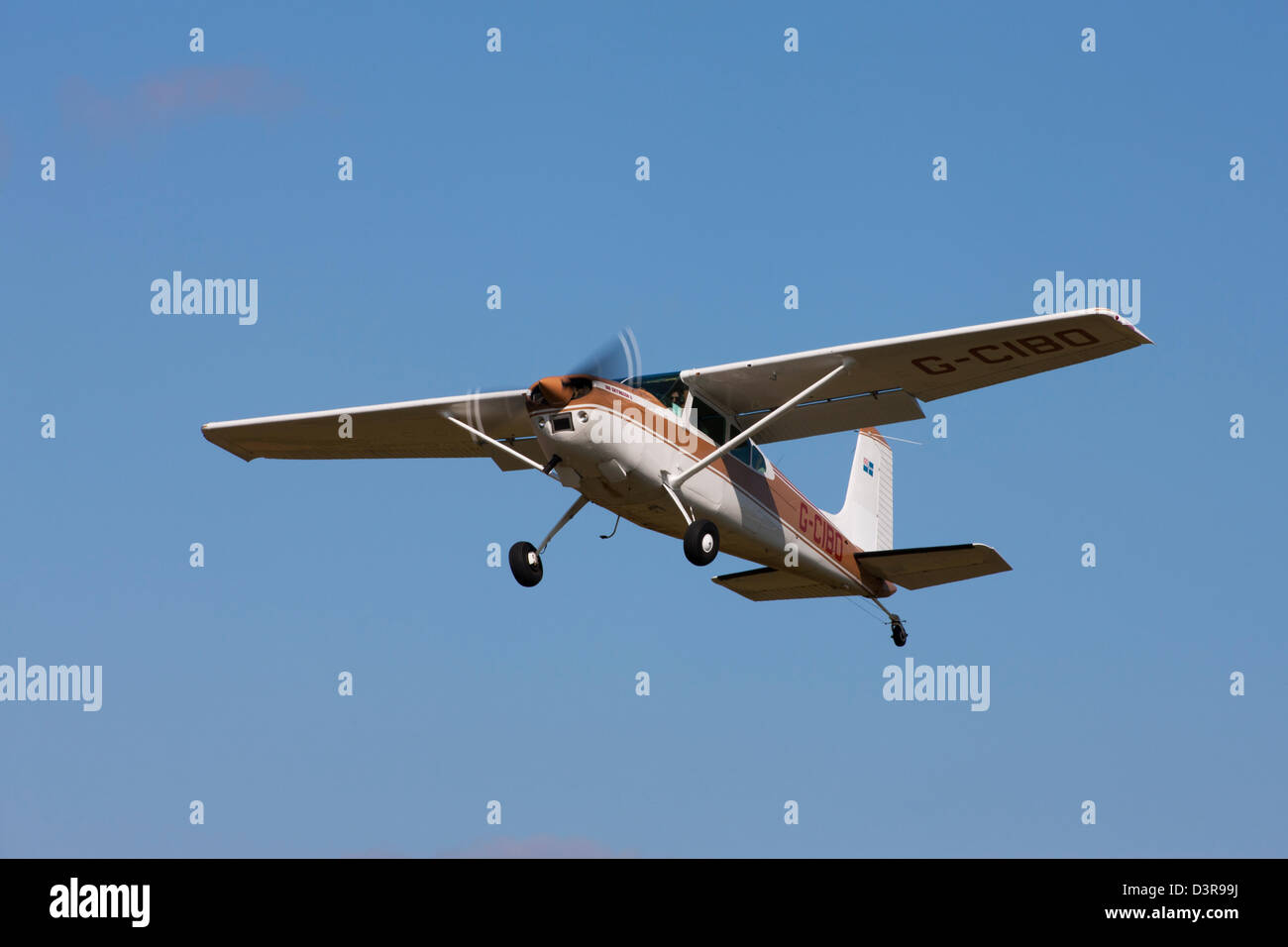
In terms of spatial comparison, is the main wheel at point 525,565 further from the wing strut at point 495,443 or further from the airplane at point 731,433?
the wing strut at point 495,443

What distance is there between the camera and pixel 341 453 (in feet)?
74.3

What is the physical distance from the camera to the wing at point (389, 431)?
20797 millimetres

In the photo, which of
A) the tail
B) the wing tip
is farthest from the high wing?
the wing tip

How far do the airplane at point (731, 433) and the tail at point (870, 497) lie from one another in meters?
0.21

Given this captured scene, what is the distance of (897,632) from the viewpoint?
2242 cm

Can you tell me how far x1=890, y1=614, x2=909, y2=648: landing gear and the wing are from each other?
529 cm

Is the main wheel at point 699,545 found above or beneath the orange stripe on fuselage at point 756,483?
beneath

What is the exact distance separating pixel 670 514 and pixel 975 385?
12.7ft

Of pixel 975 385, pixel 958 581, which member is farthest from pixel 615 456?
pixel 958 581

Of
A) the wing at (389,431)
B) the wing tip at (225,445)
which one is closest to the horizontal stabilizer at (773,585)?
the wing at (389,431)

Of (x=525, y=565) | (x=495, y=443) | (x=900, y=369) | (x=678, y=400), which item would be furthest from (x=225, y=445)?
(x=900, y=369)
